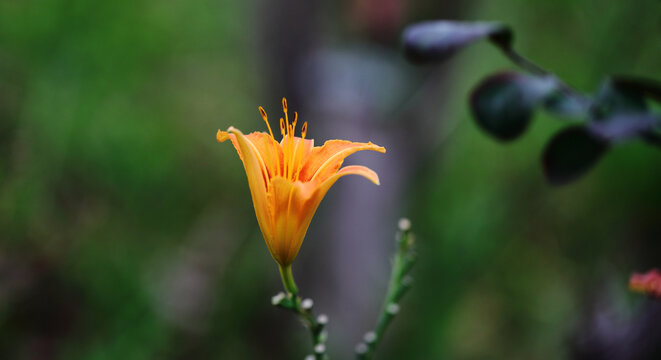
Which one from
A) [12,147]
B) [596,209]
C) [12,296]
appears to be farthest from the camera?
[596,209]

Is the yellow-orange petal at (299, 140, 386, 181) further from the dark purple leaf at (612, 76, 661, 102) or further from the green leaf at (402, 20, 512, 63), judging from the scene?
the dark purple leaf at (612, 76, 661, 102)

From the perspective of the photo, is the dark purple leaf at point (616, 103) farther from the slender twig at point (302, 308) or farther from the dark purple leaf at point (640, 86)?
the slender twig at point (302, 308)

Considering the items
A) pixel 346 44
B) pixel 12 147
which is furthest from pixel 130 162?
pixel 346 44

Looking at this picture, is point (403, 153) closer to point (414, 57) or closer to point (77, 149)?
point (77, 149)

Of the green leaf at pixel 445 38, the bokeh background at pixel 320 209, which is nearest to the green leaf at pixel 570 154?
the green leaf at pixel 445 38

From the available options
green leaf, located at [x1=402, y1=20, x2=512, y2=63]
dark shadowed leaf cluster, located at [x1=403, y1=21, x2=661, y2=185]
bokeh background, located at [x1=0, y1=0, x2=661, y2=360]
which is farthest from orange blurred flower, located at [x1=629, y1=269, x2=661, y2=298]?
bokeh background, located at [x1=0, y1=0, x2=661, y2=360]

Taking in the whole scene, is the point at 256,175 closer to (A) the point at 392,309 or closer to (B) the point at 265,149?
(B) the point at 265,149

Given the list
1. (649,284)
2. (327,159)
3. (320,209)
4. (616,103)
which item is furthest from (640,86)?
(320,209)
